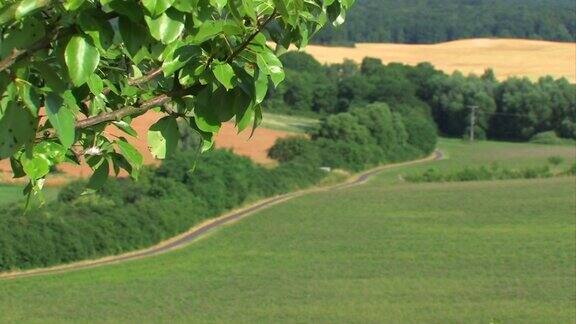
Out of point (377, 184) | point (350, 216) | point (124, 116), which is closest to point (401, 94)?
point (377, 184)

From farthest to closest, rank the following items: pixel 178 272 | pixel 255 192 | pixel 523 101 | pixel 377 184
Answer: pixel 523 101 < pixel 377 184 < pixel 255 192 < pixel 178 272

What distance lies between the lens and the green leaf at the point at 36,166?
8.45 feet

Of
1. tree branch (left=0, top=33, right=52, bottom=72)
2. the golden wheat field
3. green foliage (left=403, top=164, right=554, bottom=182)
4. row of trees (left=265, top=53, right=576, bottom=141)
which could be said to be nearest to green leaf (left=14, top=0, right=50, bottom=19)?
tree branch (left=0, top=33, right=52, bottom=72)

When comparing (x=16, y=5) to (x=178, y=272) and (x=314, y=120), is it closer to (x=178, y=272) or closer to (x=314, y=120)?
(x=178, y=272)

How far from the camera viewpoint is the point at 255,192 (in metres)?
41.5

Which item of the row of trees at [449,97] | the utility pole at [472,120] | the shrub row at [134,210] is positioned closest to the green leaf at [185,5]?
the shrub row at [134,210]

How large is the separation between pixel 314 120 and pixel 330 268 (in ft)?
119

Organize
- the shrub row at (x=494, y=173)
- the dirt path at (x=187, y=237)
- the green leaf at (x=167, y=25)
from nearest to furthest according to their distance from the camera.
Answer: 1. the green leaf at (x=167, y=25)
2. the dirt path at (x=187, y=237)
3. the shrub row at (x=494, y=173)

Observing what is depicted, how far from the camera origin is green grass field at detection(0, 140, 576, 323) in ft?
67.6

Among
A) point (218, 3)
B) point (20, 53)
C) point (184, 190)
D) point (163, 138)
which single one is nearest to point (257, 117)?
point (163, 138)

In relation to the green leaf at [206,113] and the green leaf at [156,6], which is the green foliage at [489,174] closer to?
the green leaf at [206,113]

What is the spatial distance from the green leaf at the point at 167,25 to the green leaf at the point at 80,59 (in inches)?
4.2

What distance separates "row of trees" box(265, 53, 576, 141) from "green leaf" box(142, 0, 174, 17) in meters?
57.1

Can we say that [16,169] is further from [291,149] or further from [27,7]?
[291,149]
